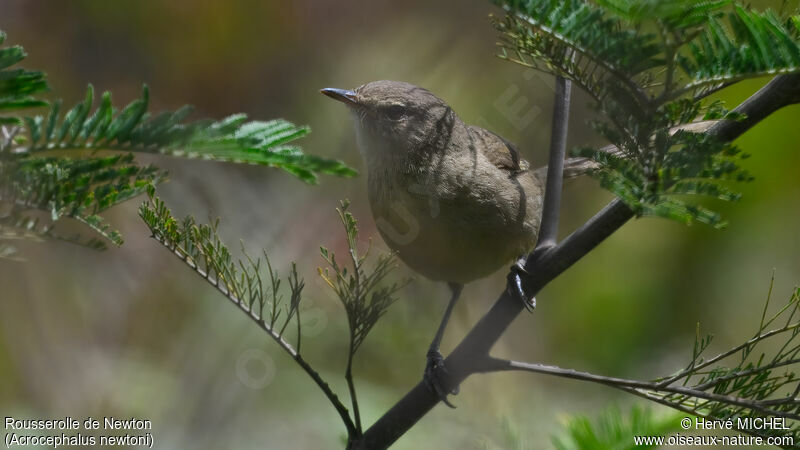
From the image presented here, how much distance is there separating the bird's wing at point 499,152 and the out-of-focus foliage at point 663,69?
1.81 metres

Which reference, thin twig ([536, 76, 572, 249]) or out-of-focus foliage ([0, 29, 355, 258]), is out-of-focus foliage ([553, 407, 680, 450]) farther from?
out-of-focus foliage ([0, 29, 355, 258])

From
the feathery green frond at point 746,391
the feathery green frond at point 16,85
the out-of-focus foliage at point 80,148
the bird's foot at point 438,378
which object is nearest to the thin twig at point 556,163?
the bird's foot at point 438,378

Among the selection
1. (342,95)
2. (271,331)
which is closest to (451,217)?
(342,95)

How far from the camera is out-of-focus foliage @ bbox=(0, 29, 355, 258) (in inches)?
38.5

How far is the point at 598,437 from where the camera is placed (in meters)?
1.81

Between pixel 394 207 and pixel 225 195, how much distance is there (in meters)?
1.19

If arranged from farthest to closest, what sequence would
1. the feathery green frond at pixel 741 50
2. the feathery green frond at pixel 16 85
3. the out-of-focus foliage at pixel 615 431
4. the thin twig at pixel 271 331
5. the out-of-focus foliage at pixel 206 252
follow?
the out-of-focus foliage at pixel 615 431 < the thin twig at pixel 271 331 < the out-of-focus foliage at pixel 206 252 < the feathery green frond at pixel 741 50 < the feathery green frond at pixel 16 85

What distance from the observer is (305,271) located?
3471 mm

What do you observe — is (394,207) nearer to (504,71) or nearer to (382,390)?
(382,390)

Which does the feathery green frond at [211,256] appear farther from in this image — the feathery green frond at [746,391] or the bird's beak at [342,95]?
the bird's beak at [342,95]

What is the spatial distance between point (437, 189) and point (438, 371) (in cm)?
68

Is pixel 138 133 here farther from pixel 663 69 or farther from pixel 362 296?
pixel 663 69

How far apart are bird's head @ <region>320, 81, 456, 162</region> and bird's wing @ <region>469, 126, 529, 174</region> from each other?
18cm

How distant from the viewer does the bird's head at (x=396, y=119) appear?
2895 mm
